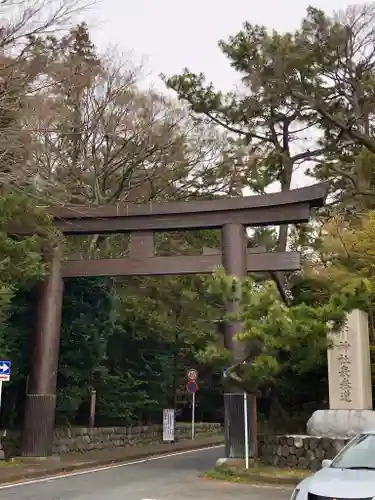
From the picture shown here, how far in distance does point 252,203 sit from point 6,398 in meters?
9.93

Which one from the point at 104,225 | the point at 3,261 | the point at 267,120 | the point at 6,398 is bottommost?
the point at 6,398

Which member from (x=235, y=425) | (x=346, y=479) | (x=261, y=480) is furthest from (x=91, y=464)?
(x=346, y=479)

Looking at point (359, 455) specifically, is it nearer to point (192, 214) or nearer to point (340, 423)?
point (340, 423)

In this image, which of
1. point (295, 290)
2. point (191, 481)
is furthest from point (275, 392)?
point (191, 481)

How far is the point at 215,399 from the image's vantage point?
38.4 metres

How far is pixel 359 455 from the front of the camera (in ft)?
23.4

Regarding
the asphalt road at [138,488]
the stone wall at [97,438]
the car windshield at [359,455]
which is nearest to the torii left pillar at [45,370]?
the stone wall at [97,438]

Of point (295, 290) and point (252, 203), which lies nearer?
point (252, 203)

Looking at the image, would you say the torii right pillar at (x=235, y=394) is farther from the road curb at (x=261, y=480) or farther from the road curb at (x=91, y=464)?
the road curb at (x=91, y=464)

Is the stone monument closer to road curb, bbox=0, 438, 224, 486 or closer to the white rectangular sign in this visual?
road curb, bbox=0, 438, 224, 486

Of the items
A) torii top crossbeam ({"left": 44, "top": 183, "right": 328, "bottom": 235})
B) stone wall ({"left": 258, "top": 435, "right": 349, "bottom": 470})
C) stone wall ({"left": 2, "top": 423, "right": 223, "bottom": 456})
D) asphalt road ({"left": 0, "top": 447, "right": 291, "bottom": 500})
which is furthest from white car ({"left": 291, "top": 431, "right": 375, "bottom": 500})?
stone wall ({"left": 2, "top": 423, "right": 223, "bottom": 456})

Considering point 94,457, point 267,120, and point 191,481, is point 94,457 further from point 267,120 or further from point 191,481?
point 267,120

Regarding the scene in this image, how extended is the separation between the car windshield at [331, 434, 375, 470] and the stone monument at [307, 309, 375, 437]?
19.2ft

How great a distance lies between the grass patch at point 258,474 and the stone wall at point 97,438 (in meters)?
6.98
